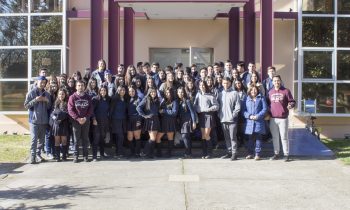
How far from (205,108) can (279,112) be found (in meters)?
1.58

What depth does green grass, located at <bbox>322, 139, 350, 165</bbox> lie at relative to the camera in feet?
35.9

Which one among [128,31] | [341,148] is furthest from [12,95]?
[341,148]

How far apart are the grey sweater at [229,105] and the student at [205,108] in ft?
0.54

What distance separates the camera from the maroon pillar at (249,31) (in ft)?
46.7

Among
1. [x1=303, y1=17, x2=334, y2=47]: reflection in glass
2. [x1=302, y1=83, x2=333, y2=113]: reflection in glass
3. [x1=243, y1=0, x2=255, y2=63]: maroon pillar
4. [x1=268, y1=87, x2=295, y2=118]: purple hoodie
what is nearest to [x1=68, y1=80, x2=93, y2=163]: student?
[x1=268, y1=87, x2=295, y2=118]: purple hoodie

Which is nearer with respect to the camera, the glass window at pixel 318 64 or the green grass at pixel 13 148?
the green grass at pixel 13 148

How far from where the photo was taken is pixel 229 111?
35.0ft

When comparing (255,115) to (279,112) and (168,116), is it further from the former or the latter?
(168,116)

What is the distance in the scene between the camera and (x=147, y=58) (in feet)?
53.6

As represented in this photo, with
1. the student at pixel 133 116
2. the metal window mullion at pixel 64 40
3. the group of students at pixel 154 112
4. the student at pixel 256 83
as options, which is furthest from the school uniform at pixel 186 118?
the metal window mullion at pixel 64 40

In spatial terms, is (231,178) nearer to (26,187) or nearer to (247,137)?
(247,137)

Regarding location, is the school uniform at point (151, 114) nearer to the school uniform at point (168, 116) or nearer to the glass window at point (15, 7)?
the school uniform at point (168, 116)

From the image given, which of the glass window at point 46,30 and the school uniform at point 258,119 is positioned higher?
the glass window at point 46,30

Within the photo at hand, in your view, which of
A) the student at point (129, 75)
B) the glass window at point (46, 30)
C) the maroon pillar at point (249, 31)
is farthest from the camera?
the glass window at point (46, 30)
